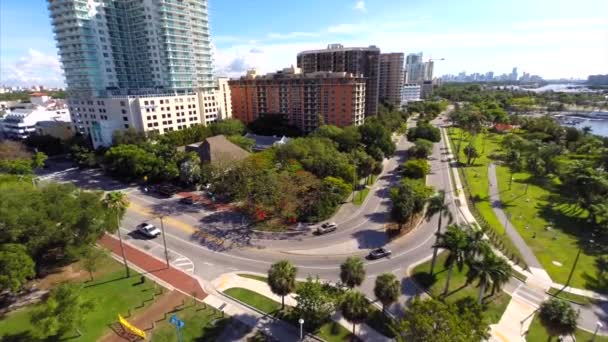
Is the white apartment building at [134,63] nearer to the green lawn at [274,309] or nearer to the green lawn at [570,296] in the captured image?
the green lawn at [274,309]

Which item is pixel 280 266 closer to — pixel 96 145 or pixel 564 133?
pixel 96 145

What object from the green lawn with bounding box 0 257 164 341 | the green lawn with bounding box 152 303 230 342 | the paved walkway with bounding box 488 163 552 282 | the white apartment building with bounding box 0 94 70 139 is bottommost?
the paved walkway with bounding box 488 163 552 282

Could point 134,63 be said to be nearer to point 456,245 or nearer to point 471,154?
point 471,154

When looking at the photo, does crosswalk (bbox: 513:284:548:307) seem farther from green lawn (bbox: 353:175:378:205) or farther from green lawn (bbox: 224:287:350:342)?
green lawn (bbox: 353:175:378:205)

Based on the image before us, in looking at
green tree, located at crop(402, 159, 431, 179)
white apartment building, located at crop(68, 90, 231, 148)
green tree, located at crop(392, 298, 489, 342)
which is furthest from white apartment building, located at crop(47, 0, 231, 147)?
green tree, located at crop(392, 298, 489, 342)

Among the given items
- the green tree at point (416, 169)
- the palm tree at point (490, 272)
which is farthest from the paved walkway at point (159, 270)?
the green tree at point (416, 169)
